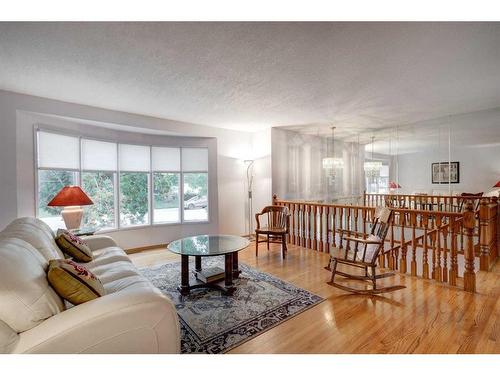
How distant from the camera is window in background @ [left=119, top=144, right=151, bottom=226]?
14.8ft

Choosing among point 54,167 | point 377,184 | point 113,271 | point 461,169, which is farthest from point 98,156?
point 461,169

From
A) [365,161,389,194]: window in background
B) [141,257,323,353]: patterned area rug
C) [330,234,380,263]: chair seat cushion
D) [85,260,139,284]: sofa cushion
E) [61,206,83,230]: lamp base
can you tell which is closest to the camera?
[141,257,323,353]: patterned area rug

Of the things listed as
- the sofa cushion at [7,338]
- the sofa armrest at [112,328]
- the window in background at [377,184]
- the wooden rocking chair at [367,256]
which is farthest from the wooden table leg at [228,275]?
the window in background at [377,184]

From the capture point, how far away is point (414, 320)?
208 cm

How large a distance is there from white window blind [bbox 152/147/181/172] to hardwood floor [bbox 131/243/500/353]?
337 cm

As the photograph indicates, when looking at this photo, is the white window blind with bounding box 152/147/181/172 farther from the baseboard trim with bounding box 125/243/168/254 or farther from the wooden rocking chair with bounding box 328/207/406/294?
the wooden rocking chair with bounding box 328/207/406/294

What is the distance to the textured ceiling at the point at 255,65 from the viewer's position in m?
1.94

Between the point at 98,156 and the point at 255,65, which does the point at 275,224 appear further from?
the point at 98,156

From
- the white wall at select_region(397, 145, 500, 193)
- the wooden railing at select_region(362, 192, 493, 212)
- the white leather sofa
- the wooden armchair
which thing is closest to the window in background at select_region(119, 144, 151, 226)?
the wooden armchair

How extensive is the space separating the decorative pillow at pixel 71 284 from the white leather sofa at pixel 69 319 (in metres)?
0.04
